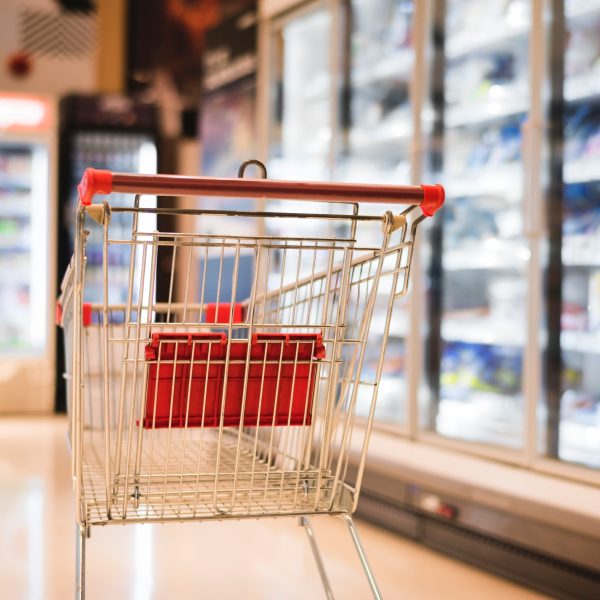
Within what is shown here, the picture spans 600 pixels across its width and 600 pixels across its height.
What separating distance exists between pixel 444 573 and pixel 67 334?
5.06 feet

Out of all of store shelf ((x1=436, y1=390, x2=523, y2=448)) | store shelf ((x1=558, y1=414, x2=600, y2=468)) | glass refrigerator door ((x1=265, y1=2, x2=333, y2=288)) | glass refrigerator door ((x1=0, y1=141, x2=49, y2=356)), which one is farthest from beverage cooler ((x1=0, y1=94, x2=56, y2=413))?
store shelf ((x1=558, y1=414, x2=600, y2=468))

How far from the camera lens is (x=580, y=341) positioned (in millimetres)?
3268

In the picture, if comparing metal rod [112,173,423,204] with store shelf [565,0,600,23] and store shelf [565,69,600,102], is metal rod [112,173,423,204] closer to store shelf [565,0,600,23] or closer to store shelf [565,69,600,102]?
store shelf [565,69,600,102]

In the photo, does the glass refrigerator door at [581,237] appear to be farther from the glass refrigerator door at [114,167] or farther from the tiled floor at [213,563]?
the glass refrigerator door at [114,167]

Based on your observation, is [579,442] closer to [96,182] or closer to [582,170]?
[582,170]

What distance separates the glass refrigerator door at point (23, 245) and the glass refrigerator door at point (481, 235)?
3.64 meters

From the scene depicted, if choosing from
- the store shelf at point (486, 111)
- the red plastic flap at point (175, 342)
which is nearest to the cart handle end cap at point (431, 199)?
the red plastic flap at point (175, 342)

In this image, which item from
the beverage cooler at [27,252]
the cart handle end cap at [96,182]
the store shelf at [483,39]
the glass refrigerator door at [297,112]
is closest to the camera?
the cart handle end cap at [96,182]

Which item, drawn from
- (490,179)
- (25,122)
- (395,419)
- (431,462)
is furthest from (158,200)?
(431,462)

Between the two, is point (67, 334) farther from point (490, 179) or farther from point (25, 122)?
point (25, 122)

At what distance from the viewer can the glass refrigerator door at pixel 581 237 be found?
325 cm

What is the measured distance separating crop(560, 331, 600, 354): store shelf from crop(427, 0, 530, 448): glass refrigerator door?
18.5 inches

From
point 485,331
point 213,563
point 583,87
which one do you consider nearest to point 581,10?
point 583,87

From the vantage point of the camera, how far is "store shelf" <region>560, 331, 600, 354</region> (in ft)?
10.6
